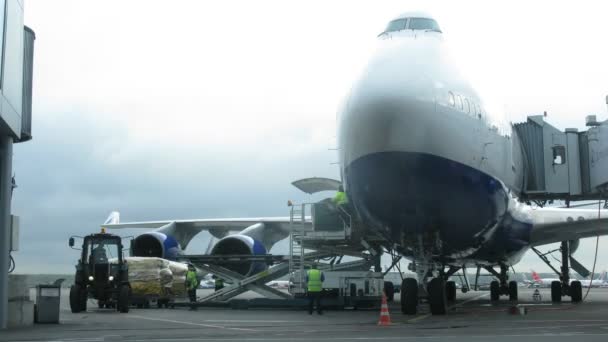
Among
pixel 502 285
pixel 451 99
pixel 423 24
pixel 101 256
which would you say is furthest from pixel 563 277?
pixel 101 256

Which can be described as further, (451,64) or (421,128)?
(451,64)

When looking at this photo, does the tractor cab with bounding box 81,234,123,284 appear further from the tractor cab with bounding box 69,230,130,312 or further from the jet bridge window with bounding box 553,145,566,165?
the jet bridge window with bounding box 553,145,566,165

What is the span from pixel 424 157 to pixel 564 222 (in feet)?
22.5

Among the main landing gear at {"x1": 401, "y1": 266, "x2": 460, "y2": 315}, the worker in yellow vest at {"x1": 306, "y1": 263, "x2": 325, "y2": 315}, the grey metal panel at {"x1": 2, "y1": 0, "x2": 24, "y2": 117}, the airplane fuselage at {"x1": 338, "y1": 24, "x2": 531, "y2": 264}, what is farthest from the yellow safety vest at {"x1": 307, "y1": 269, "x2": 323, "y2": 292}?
the grey metal panel at {"x1": 2, "y1": 0, "x2": 24, "y2": 117}

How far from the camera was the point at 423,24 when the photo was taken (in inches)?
577

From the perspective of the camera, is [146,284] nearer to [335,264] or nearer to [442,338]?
[335,264]

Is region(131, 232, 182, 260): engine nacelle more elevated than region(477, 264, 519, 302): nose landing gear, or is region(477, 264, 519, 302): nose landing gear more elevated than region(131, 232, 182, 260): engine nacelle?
region(131, 232, 182, 260): engine nacelle

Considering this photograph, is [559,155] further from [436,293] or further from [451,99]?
[451,99]

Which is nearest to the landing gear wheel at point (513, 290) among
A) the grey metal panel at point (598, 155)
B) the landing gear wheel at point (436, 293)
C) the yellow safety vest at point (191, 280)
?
the grey metal panel at point (598, 155)

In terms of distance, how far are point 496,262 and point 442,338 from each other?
11403 millimetres

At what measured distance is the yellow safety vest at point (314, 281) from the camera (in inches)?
641

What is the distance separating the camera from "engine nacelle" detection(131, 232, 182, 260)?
909 inches

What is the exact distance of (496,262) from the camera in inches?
800

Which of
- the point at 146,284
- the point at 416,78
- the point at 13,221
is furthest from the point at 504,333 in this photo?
the point at 146,284
